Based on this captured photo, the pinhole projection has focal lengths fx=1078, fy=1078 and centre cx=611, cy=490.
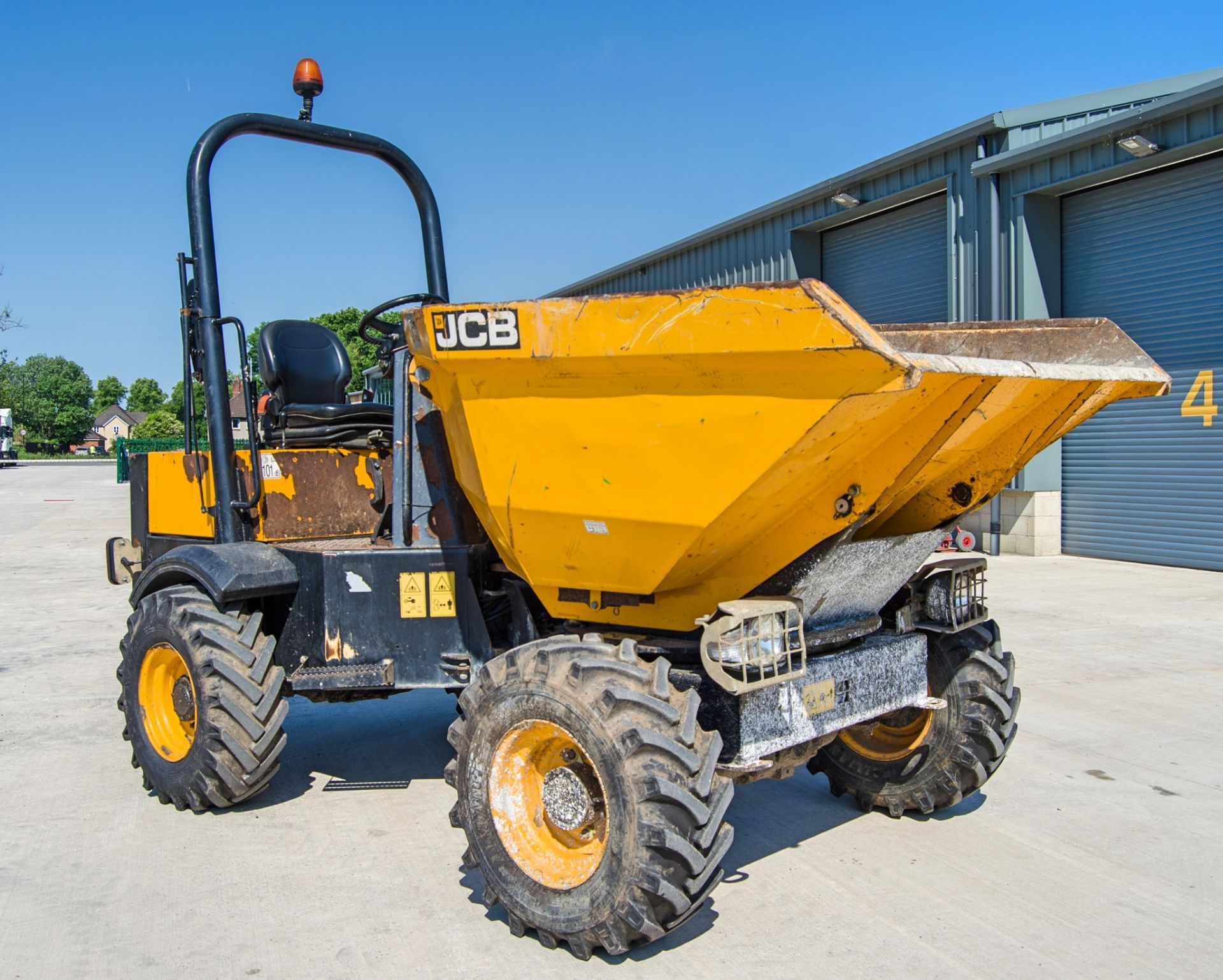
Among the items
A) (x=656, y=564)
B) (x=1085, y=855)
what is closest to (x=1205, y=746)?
(x=1085, y=855)

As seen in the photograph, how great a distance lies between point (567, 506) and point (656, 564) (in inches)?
13.6

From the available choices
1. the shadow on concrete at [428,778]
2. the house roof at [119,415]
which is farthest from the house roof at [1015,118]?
the house roof at [119,415]

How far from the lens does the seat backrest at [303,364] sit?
5.72 m

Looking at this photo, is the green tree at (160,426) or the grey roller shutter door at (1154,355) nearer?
the grey roller shutter door at (1154,355)

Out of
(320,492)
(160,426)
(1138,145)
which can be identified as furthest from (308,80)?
(160,426)

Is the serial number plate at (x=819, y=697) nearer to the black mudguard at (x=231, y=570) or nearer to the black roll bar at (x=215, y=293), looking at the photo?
the black mudguard at (x=231, y=570)

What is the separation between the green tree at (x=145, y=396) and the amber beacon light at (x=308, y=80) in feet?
400

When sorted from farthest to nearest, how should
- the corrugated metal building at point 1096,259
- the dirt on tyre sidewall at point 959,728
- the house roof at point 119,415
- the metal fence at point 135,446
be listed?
the house roof at point 119,415 < the metal fence at point 135,446 < the corrugated metal building at point 1096,259 < the dirt on tyre sidewall at point 959,728

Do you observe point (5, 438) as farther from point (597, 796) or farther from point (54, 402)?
point (597, 796)

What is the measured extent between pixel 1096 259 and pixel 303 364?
11.2 metres

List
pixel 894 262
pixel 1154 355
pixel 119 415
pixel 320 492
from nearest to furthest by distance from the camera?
pixel 320 492
pixel 1154 355
pixel 894 262
pixel 119 415

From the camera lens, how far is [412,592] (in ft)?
14.8

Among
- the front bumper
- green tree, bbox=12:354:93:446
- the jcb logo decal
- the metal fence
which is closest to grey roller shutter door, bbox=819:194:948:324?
the front bumper

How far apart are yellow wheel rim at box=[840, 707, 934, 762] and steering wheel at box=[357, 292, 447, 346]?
2773 millimetres
